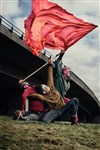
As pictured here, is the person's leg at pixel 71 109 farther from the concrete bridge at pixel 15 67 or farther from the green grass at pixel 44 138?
the concrete bridge at pixel 15 67

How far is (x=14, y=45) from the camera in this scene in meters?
34.9

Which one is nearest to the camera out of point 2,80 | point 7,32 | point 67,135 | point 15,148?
point 15,148

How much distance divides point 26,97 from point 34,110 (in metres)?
0.57

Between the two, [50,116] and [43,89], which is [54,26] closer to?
[43,89]

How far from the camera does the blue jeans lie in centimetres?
1463

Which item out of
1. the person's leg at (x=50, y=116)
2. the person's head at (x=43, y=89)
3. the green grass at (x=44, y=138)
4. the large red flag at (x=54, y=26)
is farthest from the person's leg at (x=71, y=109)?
the large red flag at (x=54, y=26)

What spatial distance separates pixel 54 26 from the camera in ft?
58.1

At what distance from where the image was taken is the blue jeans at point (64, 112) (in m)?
14.6

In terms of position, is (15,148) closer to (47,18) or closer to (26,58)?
(47,18)

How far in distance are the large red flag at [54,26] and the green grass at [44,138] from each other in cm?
565

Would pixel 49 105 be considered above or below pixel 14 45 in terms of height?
below

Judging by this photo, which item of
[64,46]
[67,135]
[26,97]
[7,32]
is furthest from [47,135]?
[7,32]

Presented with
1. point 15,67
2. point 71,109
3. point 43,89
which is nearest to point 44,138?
point 71,109

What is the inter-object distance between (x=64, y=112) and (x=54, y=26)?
4.51m
